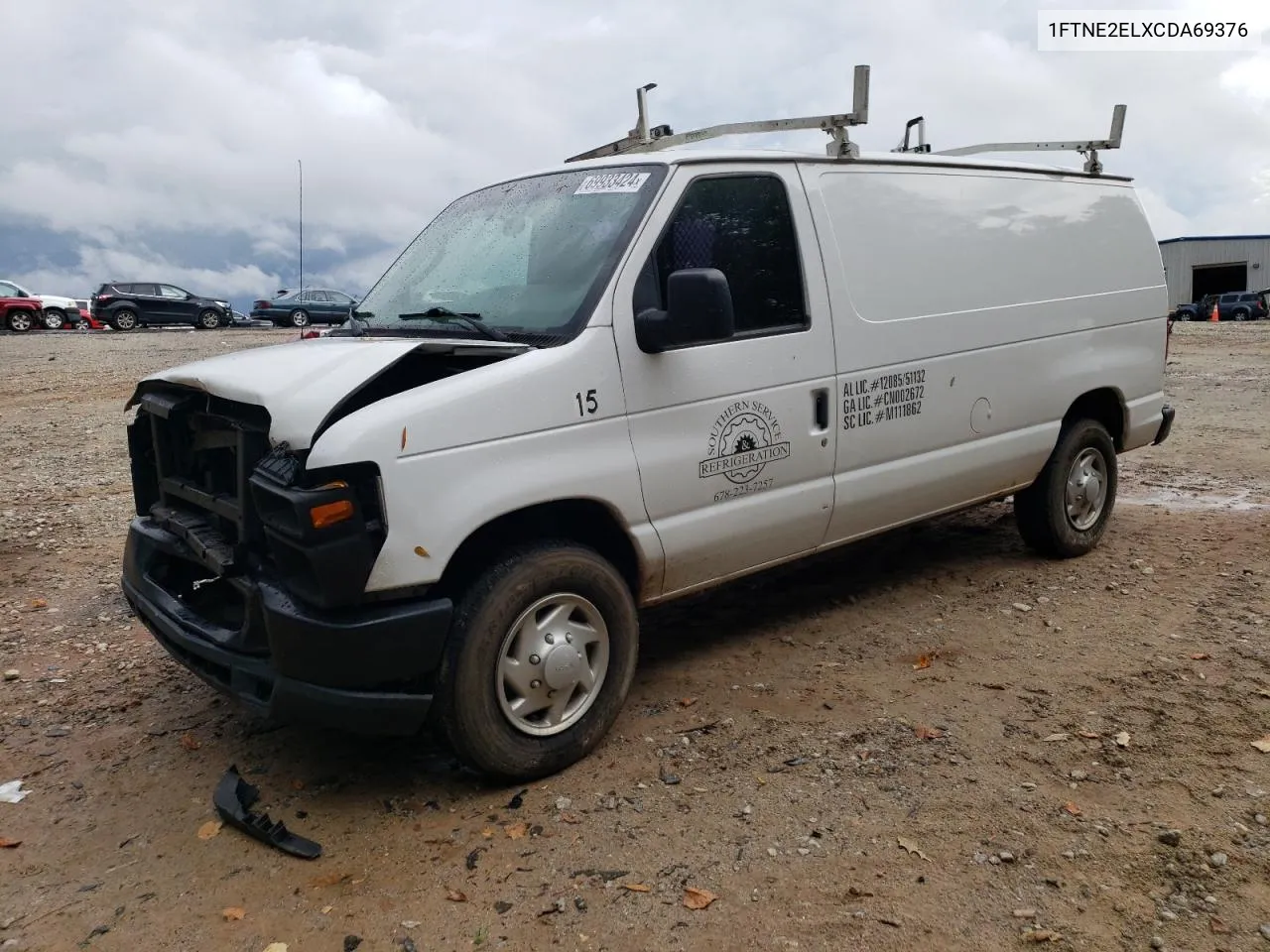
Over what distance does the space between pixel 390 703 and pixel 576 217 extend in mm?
2000

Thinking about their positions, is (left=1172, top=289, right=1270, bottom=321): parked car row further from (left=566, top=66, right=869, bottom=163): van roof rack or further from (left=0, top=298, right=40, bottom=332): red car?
(left=566, top=66, right=869, bottom=163): van roof rack

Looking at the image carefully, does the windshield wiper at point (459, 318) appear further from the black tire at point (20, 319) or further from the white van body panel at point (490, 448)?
the black tire at point (20, 319)

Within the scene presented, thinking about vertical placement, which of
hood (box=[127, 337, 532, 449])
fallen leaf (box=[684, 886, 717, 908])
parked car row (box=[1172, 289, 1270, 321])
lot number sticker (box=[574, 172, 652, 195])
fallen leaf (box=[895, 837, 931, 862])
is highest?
lot number sticker (box=[574, 172, 652, 195])

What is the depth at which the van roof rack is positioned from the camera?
15.4 ft

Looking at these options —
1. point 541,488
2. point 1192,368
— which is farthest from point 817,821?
point 1192,368

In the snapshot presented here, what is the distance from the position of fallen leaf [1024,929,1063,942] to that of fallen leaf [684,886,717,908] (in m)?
0.84

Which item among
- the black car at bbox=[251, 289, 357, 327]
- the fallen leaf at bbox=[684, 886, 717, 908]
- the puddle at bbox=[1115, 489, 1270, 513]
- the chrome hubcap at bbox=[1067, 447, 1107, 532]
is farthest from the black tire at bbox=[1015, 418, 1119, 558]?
the black car at bbox=[251, 289, 357, 327]

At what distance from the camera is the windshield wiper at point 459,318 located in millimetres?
3829

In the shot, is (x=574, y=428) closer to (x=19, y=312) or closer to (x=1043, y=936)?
(x=1043, y=936)

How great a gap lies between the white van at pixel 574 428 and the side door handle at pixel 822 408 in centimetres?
1

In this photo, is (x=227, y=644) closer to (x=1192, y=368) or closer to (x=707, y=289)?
(x=707, y=289)

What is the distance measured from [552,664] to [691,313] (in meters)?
1.31

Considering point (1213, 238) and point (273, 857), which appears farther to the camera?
point (1213, 238)

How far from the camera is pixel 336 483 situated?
315 centimetres
